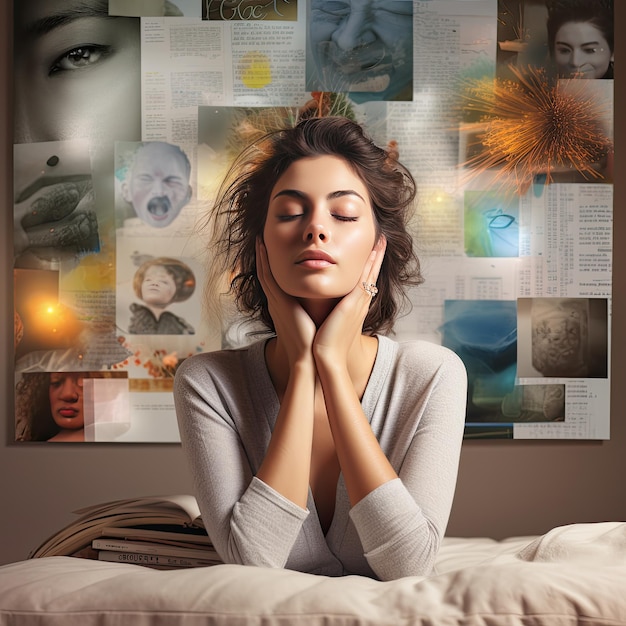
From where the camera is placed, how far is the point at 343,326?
1222 mm

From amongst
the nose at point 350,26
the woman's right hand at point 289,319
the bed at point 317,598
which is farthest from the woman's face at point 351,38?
the bed at point 317,598

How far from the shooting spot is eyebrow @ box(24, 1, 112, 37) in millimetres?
2475

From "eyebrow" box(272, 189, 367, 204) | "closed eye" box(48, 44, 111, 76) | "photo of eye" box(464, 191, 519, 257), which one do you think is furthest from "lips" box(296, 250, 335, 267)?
"closed eye" box(48, 44, 111, 76)

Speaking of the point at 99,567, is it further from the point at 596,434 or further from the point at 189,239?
the point at 596,434

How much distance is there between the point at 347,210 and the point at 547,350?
1543mm

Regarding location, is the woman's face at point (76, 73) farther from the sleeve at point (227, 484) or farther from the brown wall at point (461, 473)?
the sleeve at point (227, 484)

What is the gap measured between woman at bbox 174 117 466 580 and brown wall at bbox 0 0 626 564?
4.40 ft

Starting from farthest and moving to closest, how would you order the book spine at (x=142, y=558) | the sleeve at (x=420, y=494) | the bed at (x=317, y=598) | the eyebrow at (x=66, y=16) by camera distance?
the eyebrow at (x=66, y=16)
the book spine at (x=142, y=558)
the sleeve at (x=420, y=494)
the bed at (x=317, y=598)

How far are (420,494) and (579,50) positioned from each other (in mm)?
1963

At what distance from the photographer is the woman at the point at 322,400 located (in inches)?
42.8

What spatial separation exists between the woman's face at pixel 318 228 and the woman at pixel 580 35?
161 cm

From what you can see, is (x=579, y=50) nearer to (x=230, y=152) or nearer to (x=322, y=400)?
(x=230, y=152)

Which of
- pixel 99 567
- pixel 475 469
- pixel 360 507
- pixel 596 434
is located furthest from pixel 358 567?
pixel 596 434

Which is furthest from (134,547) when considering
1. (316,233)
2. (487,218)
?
(487,218)
